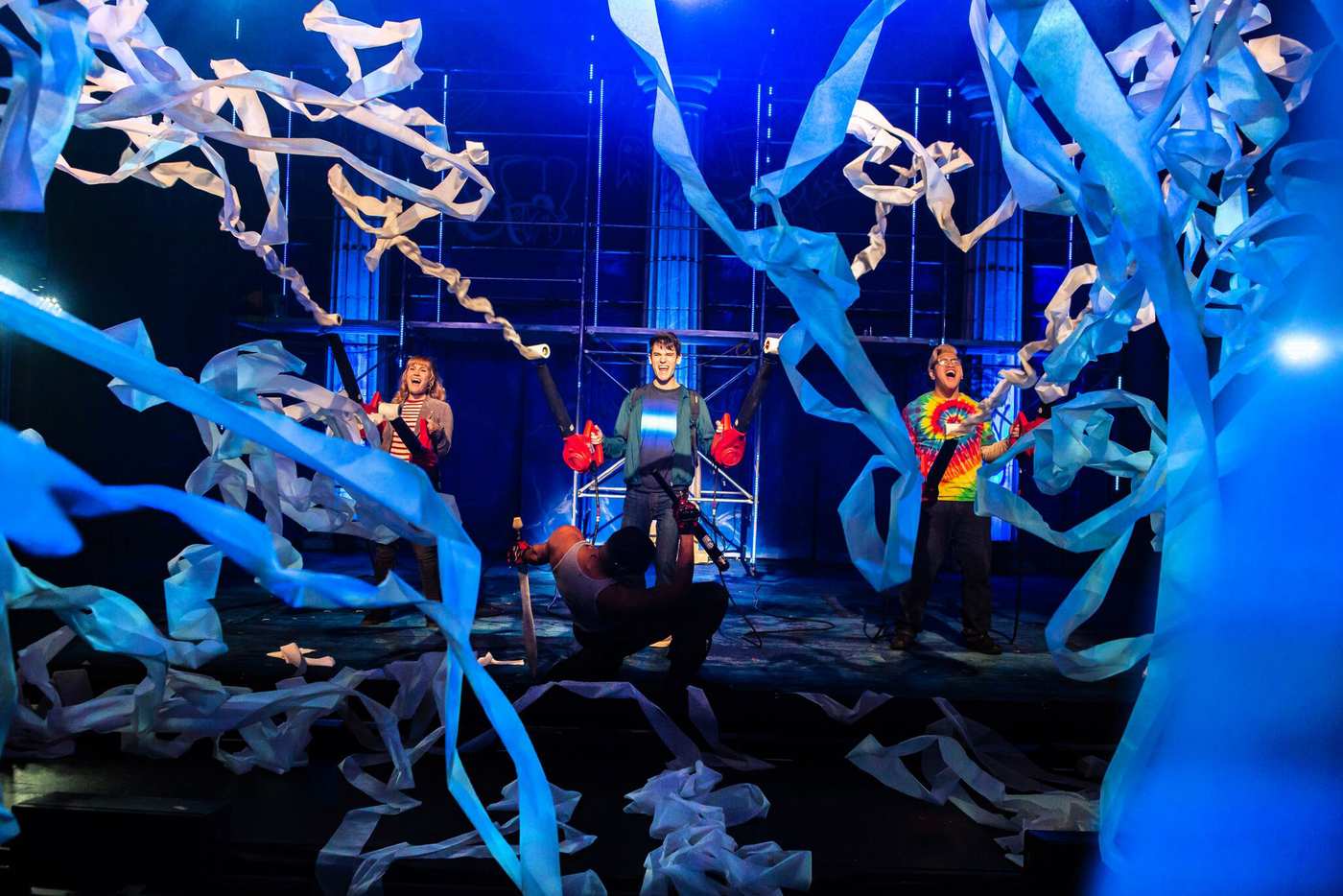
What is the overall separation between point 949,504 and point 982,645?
0.72 m

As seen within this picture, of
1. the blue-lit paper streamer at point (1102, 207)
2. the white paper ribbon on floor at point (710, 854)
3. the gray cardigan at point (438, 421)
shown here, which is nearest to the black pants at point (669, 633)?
the white paper ribbon on floor at point (710, 854)

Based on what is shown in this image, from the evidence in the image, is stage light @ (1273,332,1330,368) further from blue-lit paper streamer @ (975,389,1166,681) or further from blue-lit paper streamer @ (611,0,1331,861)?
blue-lit paper streamer @ (975,389,1166,681)

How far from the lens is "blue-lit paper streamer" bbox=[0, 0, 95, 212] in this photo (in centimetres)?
125

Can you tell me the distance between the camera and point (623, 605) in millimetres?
3676

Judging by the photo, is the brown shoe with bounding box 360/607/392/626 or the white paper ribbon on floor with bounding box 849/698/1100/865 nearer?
the white paper ribbon on floor with bounding box 849/698/1100/865

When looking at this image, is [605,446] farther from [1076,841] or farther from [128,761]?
[1076,841]

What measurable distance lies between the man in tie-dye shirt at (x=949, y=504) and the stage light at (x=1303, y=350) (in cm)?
387

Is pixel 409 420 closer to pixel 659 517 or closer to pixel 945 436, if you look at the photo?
pixel 659 517

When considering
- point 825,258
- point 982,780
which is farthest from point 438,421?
point 825,258

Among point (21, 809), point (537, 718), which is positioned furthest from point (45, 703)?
point (537, 718)


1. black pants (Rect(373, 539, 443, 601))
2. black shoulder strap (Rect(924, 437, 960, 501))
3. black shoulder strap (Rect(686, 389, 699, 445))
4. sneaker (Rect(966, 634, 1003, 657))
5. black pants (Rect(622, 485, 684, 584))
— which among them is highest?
black shoulder strap (Rect(686, 389, 699, 445))

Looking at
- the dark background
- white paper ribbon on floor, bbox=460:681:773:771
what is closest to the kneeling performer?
white paper ribbon on floor, bbox=460:681:773:771

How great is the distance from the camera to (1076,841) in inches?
83.4

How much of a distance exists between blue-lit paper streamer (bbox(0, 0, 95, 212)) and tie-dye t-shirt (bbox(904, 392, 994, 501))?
4204mm
